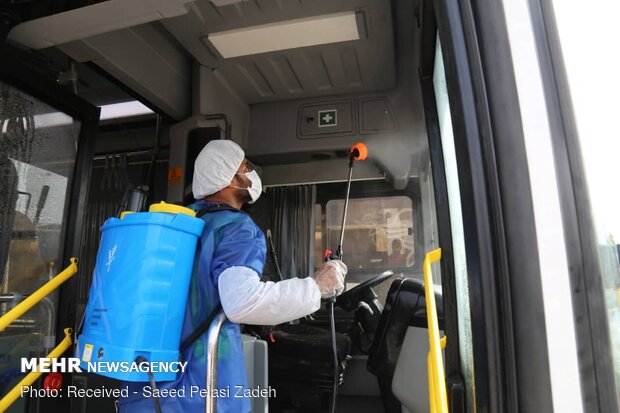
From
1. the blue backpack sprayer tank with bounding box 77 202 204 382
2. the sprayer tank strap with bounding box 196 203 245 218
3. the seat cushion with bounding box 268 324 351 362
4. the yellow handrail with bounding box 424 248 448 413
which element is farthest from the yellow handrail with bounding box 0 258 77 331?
the yellow handrail with bounding box 424 248 448 413

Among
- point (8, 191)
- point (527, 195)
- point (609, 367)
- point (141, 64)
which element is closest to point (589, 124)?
point (527, 195)

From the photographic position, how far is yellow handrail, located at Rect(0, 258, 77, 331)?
5.00 ft

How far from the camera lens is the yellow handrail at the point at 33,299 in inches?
60.0

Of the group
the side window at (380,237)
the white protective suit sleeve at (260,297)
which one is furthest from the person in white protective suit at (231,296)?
the side window at (380,237)

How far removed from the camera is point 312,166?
3.58 m

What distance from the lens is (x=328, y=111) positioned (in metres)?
3.32

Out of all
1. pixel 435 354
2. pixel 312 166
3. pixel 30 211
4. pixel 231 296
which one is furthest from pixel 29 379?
pixel 312 166

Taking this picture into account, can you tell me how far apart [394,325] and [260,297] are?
1.11 meters

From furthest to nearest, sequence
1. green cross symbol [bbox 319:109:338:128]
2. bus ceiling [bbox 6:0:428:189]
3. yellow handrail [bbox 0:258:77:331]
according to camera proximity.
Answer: green cross symbol [bbox 319:109:338:128]
bus ceiling [bbox 6:0:428:189]
yellow handrail [bbox 0:258:77:331]

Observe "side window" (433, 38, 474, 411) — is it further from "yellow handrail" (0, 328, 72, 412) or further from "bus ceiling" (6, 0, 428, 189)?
"yellow handrail" (0, 328, 72, 412)

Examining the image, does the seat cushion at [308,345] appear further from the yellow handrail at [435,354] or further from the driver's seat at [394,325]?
the yellow handrail at [435,354]

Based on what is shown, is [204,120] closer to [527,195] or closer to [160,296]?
[160,296]

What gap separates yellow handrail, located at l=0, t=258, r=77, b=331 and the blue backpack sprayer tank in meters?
0.43

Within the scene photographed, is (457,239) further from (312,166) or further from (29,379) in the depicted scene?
(312,166)
